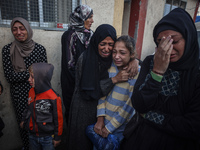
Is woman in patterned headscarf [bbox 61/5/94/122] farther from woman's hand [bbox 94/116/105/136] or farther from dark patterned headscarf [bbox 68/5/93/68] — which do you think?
woman's hand [bbox 94/116/105/136]

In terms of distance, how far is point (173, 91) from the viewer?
0.98m

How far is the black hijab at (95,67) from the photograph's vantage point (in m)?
1.58

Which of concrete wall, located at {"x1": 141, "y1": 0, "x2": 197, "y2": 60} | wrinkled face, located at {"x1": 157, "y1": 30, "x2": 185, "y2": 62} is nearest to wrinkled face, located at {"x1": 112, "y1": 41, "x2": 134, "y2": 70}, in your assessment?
wrinkled face, located at {"x1": 157, "y1": 30, "x2": 185, "y2": 62}

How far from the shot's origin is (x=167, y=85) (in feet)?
3.28

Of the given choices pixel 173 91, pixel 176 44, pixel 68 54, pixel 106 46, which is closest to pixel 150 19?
pixel 68 54

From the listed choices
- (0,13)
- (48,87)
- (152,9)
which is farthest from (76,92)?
(152,9)

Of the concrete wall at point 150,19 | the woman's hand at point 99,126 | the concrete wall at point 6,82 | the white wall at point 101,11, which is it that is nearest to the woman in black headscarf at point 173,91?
the woman's hand at point 99,126

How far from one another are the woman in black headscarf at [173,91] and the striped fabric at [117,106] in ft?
1.28

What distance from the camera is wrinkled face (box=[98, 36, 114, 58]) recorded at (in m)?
1.64

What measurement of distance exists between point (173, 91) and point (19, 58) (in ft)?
7.05

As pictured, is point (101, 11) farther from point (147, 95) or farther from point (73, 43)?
point (147, 95)

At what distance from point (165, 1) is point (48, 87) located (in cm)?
617

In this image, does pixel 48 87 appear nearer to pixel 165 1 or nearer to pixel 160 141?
pixel 160 141

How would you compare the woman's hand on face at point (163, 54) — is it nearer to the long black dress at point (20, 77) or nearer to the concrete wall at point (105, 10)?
the long black dress at point (20, 77)
